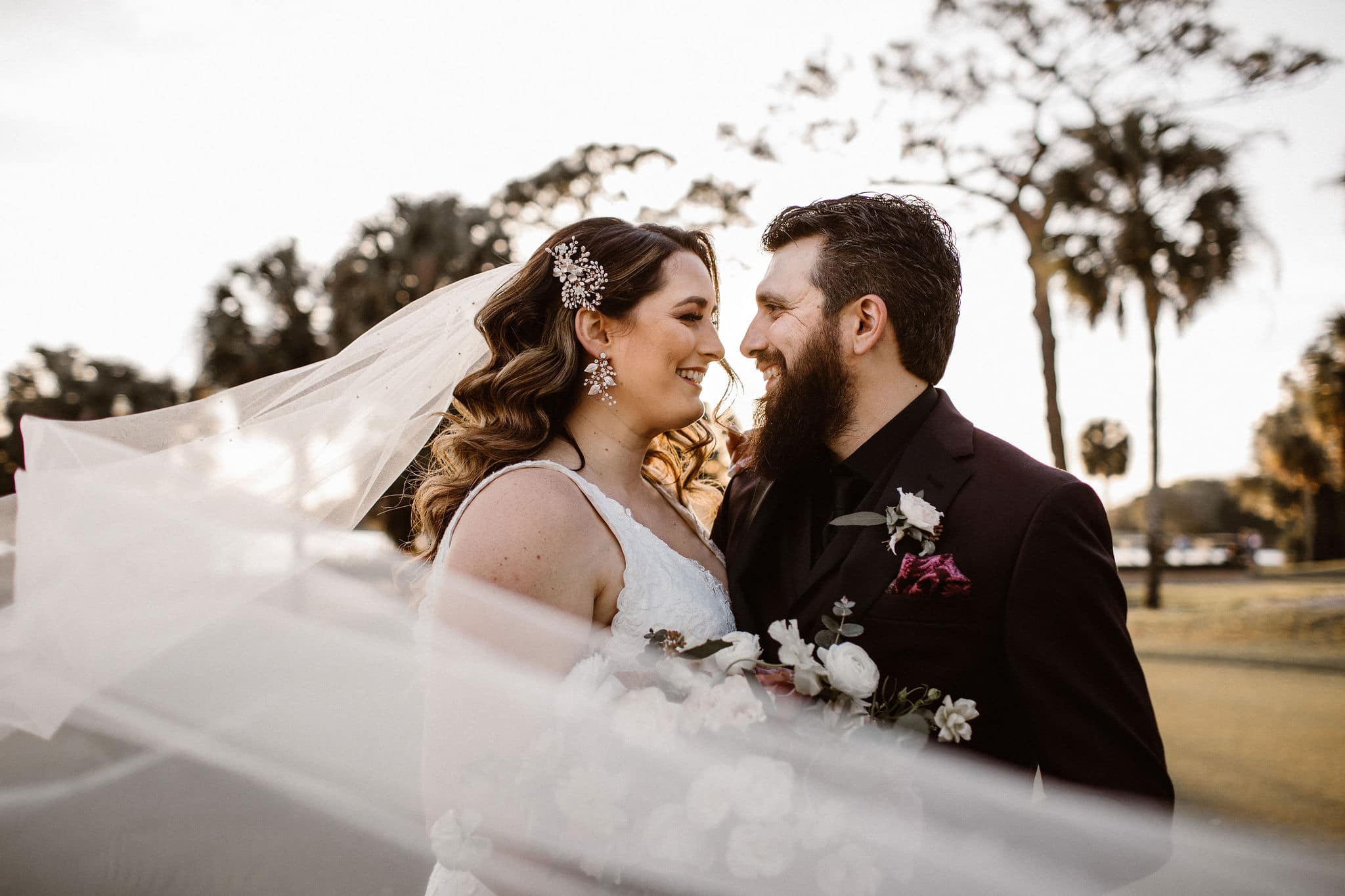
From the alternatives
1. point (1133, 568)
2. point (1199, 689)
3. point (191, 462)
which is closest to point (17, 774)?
point (191, 462)

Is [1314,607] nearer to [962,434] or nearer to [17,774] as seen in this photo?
[962,434]

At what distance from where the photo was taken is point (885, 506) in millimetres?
2906

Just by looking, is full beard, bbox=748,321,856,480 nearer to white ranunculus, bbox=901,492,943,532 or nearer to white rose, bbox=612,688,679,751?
white ranunculus, bbox=901,492,943,532

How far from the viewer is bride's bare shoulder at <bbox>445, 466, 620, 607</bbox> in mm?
2631

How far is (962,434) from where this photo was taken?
2.99 m

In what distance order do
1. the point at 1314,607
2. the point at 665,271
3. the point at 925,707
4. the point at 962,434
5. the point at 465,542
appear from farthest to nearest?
the point at 1314,607
the point at 665,271
the point at 962,434
the point at 465,542
the point at 925,707

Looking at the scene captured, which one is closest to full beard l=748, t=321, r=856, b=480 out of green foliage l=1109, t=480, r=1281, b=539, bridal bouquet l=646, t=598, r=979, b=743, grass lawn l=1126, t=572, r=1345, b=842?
bridal bouquet l=646, t=598, r=979, b=743

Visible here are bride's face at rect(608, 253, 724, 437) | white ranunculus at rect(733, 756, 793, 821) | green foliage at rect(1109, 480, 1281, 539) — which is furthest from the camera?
green foliage at rect(1109, 480, 1281, 539)

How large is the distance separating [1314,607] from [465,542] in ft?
80.3

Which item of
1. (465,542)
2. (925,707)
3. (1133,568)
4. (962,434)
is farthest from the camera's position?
(1133,568)

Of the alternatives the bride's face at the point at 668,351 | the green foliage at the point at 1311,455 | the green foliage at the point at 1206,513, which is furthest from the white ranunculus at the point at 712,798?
the green foliage at the point at 1206,513

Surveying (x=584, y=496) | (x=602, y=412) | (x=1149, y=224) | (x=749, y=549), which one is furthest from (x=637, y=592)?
(x=1149, y=224)

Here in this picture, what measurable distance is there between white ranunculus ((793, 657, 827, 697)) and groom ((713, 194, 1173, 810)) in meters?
0.54

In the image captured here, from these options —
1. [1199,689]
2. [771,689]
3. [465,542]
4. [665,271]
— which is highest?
[665,271]
